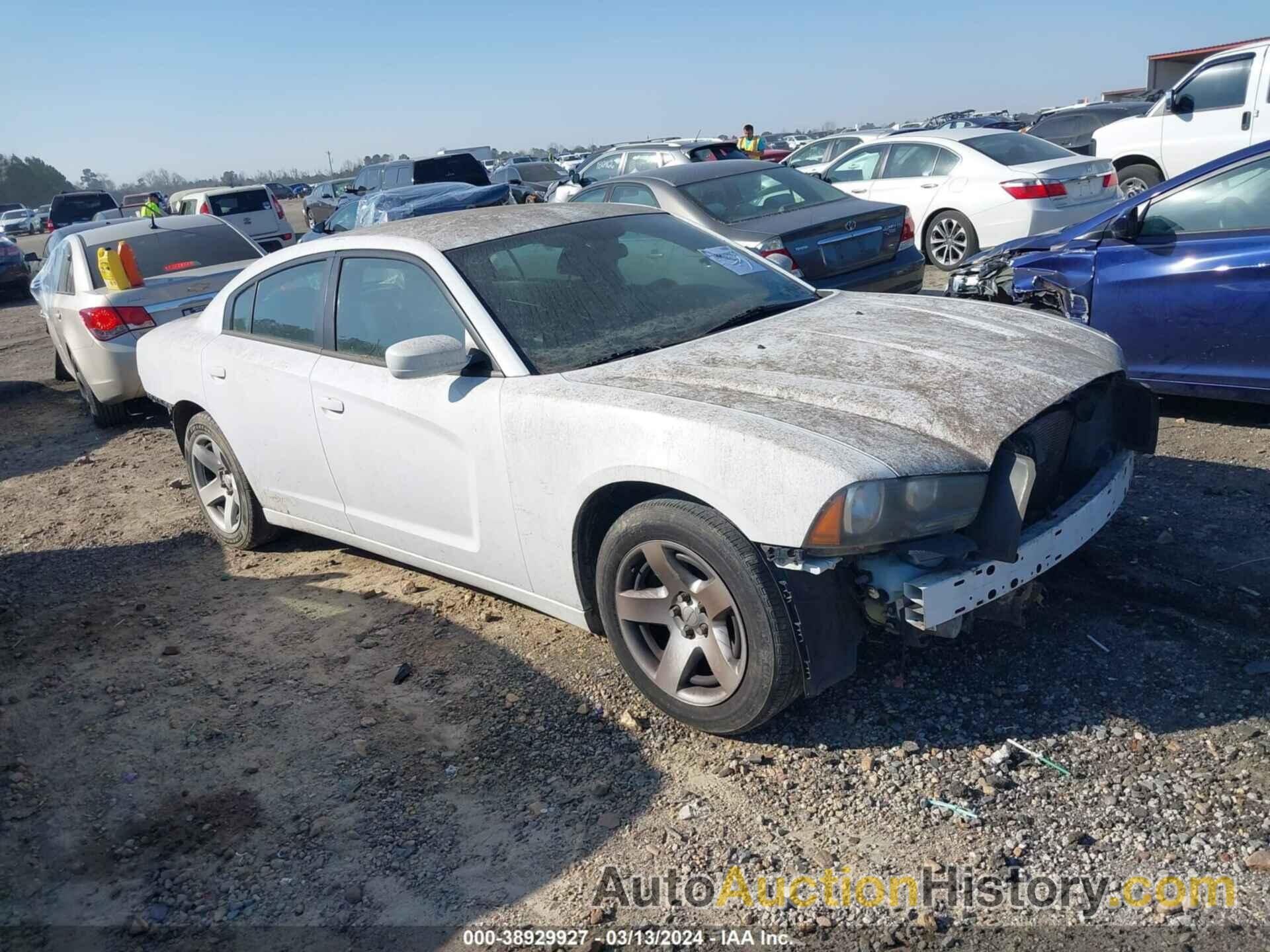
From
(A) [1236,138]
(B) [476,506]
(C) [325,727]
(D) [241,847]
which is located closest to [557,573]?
(B) [476,506]

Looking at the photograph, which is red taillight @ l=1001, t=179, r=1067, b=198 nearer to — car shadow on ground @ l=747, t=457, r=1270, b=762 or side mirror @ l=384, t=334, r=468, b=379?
car shadow on ground @ l=747, t=457, r=1270, b=762

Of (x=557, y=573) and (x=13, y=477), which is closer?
(x=557, y=573)

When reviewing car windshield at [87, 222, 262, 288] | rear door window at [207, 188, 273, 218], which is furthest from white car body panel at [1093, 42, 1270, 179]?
rear door window at [207, 188, 273, 218]

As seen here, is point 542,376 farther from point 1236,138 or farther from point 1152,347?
point 1236,138

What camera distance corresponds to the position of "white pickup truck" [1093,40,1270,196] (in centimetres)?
1110

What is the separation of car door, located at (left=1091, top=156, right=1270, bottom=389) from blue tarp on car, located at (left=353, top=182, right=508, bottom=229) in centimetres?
953

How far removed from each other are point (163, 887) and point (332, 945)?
65 centimetres

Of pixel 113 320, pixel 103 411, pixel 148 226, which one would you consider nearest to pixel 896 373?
pixel 113 320

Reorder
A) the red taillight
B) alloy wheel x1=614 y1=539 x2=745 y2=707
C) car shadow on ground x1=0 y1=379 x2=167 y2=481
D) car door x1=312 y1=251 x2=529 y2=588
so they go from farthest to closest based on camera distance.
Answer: the red taillight, car shadow on ground x1=0 y1=379 x2=167 y2=481, car door x1=312 y1=251 x2=529 y2=588, alloy wheel x1=614 y1=539 x2=745 y2=707

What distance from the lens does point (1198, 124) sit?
38.9 feet

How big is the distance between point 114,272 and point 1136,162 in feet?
37.6

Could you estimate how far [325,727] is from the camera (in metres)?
3.80

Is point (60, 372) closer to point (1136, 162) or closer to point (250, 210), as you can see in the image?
point (250, 210)

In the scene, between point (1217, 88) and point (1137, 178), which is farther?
point (1137, 178)
